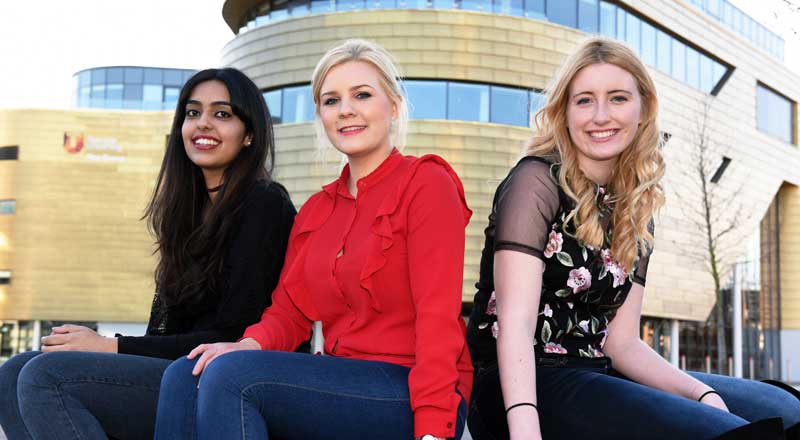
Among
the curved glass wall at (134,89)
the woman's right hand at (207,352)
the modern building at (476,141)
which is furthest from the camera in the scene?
the curved glass wall at (134,89)

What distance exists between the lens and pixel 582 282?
2.76 meters

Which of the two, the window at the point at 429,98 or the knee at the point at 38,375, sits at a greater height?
the window at the point at 429,98

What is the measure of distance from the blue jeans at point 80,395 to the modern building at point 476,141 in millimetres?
8866

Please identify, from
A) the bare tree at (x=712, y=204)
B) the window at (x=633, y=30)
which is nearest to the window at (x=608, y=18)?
the window at (x=633, y=30)

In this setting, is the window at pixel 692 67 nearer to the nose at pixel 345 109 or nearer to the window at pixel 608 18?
the window at pixel 608 18

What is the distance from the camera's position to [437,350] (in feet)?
7.88

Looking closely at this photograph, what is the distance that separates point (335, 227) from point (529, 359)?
866 mm

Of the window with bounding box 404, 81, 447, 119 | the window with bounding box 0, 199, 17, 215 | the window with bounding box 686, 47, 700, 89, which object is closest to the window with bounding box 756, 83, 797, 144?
the window with bounding box 686, 47, 700, 89

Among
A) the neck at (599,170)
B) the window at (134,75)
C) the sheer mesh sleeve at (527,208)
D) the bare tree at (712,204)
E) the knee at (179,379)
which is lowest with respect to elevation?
the knee at (179,379)

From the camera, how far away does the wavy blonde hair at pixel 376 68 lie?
301cm

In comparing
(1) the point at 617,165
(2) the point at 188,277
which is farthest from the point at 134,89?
(1) the point at 617,165

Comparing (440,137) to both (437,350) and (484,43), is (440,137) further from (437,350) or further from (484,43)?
(437,350)

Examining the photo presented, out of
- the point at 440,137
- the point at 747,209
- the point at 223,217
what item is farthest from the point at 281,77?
the point at 223,217

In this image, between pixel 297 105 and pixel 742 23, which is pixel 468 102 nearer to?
pixel 297 105
